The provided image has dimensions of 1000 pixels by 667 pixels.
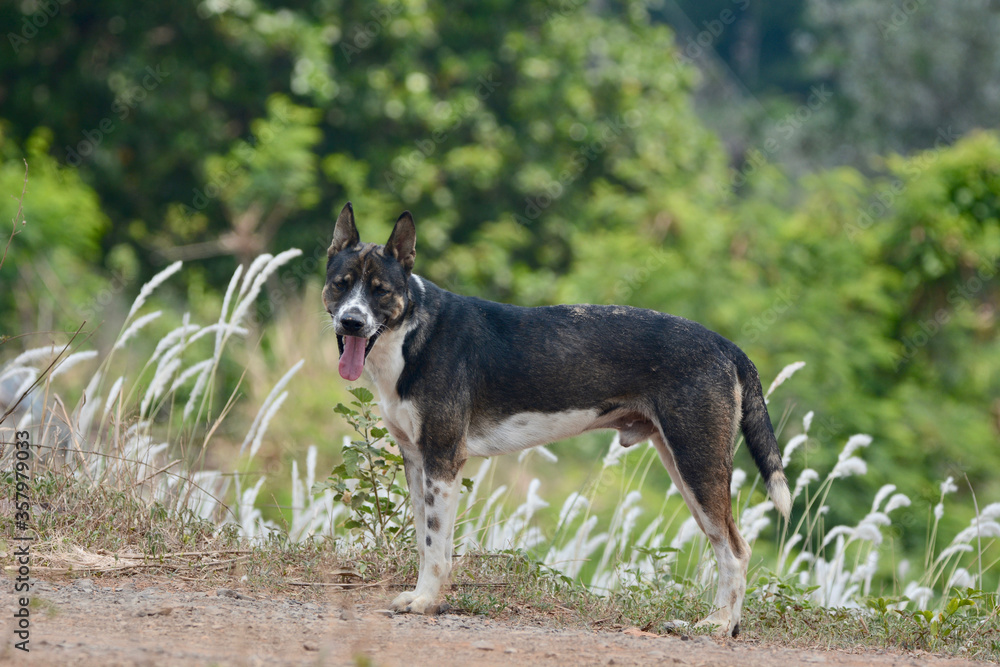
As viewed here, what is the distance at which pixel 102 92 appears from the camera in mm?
14250

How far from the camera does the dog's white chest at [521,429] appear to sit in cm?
502

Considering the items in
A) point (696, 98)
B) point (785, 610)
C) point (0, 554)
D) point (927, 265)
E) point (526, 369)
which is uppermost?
point (696, 98)

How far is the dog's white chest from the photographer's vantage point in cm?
502

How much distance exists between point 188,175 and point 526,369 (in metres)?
11.4

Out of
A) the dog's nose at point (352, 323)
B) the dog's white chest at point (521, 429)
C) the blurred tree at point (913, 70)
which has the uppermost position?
the blurred tree at point (913, 70)

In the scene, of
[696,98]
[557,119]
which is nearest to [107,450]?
[557,119]

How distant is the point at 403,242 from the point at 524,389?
37.0 inches

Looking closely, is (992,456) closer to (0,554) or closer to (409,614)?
(409,614)
